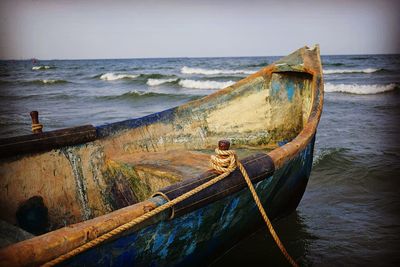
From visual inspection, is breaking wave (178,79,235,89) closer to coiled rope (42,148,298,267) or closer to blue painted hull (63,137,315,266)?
blue painted hull (63,137,315,266)

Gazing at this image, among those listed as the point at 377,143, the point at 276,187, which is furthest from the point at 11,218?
the point at 377,143

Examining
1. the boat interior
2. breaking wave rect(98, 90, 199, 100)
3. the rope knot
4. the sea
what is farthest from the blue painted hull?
breaking wave rect(98, 90, 199, 100)

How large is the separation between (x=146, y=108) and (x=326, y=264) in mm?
11216

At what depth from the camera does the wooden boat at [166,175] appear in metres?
1.68

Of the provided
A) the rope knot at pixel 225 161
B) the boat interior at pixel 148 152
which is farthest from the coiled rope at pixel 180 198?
the boat interior at pixel 148 152

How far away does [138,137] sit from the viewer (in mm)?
4016

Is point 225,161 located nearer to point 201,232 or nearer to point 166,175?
point 201,232

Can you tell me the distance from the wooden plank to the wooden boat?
0.03 feet

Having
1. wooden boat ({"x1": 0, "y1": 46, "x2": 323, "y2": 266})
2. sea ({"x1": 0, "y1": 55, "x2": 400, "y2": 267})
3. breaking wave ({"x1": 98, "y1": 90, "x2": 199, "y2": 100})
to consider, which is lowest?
sea ({"x1": 0, "y1": 55, "x2": 400, "y2": 267})

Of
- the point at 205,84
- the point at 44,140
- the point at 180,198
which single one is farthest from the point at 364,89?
the point at 180,198

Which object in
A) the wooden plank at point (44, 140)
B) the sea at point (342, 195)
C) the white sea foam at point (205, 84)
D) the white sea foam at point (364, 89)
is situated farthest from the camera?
the white sea foam at point (205, 84)

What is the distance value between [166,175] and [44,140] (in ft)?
4.28

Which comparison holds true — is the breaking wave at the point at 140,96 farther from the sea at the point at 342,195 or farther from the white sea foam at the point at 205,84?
→ the white sea foam at the point at 205,84

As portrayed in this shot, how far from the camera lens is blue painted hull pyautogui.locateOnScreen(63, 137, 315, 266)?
5.38ft
